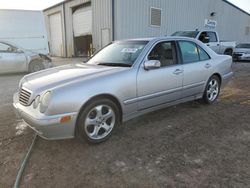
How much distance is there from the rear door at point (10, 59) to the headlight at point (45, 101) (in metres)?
7.91

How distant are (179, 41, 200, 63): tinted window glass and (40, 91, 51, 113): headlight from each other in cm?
266

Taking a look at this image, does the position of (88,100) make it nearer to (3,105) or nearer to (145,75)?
(145,75)

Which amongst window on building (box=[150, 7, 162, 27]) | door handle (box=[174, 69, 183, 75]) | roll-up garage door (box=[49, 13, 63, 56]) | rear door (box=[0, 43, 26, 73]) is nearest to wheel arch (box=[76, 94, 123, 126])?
door handle (box=[174, 69, 183, 75])

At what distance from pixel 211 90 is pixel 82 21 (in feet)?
47.0

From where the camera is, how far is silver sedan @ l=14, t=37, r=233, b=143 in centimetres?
311

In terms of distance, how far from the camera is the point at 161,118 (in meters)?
4.56

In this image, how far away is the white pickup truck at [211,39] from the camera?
11.8 metres

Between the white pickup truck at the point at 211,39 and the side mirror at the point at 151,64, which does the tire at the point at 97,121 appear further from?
the white pickup truck at the point at 211,39

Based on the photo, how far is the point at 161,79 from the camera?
4.11 metres

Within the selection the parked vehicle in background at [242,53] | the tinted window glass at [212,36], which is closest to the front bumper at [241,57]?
the parked vehicle in background at [242,53]

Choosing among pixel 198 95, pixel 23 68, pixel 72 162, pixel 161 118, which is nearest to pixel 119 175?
pixel 72 162

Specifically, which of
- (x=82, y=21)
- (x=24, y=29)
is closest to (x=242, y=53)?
(x=82, y=21)

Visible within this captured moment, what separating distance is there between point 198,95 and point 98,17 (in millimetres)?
11863

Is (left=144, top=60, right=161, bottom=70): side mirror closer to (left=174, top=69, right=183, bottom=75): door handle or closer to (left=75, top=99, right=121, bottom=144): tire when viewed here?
(left=174, top=69, right=183, bottom=75): door handle
